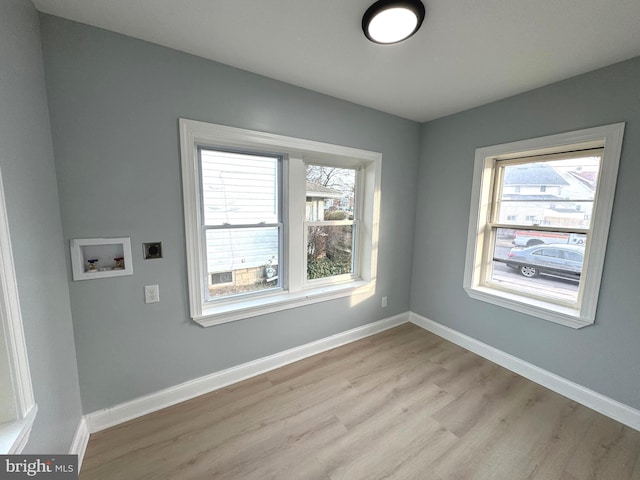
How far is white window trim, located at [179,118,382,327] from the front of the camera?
68.6 inches

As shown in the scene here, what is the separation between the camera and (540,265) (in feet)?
7.37

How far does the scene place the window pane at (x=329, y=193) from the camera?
2.43m

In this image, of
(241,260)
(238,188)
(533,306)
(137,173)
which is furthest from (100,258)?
(533,306)

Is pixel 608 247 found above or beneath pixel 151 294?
above

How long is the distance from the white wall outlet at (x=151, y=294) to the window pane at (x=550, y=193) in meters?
3.09

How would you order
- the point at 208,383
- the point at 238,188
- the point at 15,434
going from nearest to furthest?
the point at 15,434 < the point at 208,383 < the point at 238,188

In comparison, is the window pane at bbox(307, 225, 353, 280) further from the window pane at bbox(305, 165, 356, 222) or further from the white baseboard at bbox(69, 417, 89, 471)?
the white baseboard at bbox(69, 417, 89, 471)

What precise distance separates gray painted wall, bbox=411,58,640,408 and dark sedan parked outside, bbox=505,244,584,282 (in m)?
0.25

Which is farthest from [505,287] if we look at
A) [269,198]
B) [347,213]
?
[269,198]

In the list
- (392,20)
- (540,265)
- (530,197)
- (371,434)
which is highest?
(392,20)

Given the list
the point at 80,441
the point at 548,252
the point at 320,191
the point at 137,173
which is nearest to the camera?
the point at 80,441

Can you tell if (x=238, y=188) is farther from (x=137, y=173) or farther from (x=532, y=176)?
(x=532, y=176)

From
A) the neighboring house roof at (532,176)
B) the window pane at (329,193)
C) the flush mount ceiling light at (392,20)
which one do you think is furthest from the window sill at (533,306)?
the flush mount ceiling light at (392,20)

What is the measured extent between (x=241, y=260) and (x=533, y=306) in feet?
8.40
